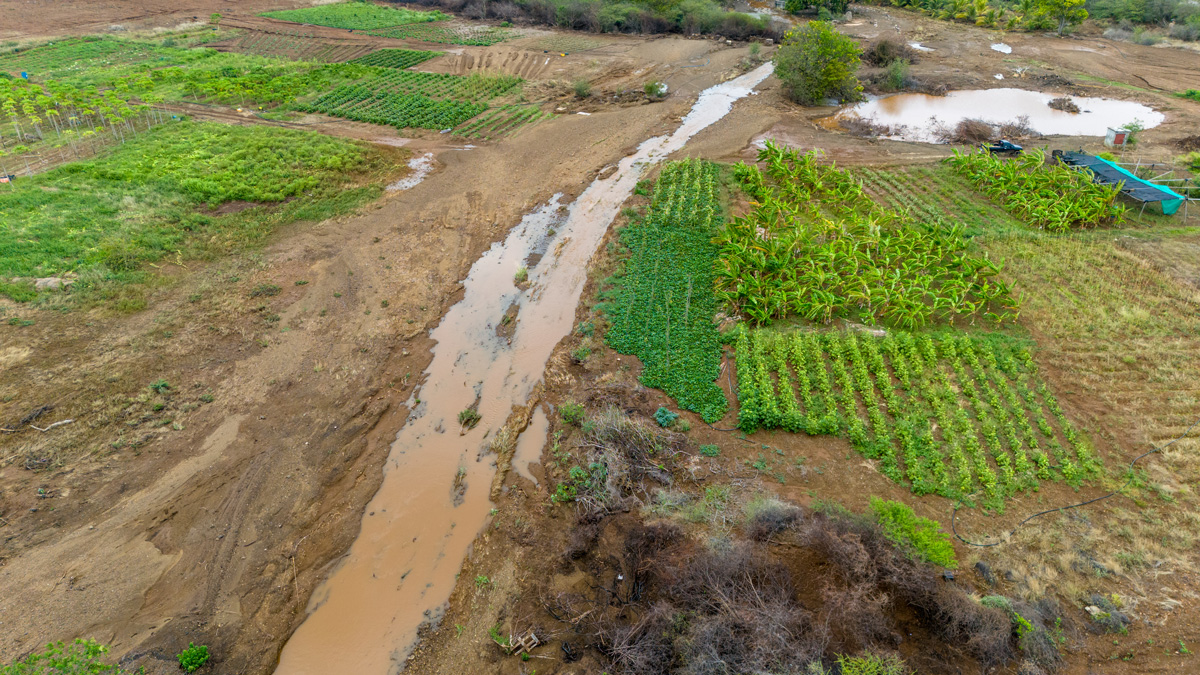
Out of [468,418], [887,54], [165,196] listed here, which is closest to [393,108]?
[165,196]

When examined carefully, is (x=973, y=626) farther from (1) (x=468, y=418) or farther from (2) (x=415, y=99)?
(2) (x=415, y=99)

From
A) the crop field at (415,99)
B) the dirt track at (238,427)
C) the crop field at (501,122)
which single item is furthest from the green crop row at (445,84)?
the dirt track at (238,427)

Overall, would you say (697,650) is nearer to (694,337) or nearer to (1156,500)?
(694,337)

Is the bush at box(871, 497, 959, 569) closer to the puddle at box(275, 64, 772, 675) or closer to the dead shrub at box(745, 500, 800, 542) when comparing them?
the dead shrub at box(745, 500, 800, 542)

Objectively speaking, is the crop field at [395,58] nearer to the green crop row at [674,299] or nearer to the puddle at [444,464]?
the puddle at [444,464]

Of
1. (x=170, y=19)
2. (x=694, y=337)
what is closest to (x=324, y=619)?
(x=694, y=337)
